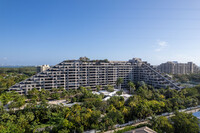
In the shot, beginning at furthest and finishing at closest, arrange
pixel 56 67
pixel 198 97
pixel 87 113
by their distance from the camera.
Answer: pixel 56 67, pixel 198 97, pixel 87 113

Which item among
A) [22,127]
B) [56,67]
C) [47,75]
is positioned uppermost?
[56,67]

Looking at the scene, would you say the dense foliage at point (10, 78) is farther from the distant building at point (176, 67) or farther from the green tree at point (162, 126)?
the distant building at point (176, 67)

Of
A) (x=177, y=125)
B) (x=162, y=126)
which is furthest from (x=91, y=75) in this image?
(x=177, y=125)

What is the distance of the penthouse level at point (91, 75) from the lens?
48.9m

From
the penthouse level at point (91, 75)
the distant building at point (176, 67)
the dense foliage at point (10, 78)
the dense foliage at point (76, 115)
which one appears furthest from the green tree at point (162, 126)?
the distant building at point (176, 67)

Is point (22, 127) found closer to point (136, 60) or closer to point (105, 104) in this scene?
point (105, 104)

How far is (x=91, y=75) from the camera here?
188 ft

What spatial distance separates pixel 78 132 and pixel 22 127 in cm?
980

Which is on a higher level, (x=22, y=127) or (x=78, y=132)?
(x=22, y=127)

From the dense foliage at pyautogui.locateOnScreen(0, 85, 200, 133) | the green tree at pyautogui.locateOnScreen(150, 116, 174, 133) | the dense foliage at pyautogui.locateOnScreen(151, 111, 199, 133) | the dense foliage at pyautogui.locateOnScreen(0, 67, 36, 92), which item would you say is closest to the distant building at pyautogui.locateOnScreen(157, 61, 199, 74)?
the dense foliage at pyautogui.locateOnScreen(0, 85, 200, 133)

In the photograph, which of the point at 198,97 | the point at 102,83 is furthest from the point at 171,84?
the point at 102,83

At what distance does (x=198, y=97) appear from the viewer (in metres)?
39.1

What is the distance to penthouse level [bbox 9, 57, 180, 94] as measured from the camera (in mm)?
48906

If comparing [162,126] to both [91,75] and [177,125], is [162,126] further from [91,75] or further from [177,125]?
[91,75]
